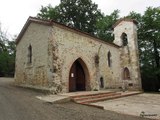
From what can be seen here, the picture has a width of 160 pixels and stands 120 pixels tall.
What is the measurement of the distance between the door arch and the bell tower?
5758 millimetres

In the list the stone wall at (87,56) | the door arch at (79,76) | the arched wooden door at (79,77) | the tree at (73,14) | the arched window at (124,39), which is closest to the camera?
the stone wall at (87,56)

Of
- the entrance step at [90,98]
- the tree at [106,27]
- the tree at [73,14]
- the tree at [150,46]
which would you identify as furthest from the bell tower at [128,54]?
the tree at [73,14]

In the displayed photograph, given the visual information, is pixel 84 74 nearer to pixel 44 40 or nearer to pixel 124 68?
pixel 44 40

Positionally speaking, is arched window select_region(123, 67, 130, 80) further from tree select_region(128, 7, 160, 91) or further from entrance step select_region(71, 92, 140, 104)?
entrance step select_region(71, 92, 140, 104)

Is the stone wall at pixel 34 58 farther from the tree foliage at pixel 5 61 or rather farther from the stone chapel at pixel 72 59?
the tree foliage at pixel 5 61

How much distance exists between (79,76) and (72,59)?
8.64ft

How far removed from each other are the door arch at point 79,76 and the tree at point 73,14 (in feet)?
60.4

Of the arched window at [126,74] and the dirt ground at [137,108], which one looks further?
the arched window at [126,74]

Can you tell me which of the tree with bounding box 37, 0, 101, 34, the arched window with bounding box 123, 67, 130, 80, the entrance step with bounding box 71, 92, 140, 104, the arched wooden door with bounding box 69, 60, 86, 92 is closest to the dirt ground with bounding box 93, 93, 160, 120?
the entrance step with bounding box 71, 92, 140, 104

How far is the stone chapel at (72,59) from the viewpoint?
514 inches

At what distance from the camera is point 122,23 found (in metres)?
21.4

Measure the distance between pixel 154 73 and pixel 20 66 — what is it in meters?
14.7

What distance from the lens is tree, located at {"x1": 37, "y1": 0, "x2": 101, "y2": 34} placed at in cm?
3391

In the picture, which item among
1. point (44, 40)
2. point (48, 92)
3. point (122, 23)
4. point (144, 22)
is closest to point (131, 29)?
point (122, 23)
